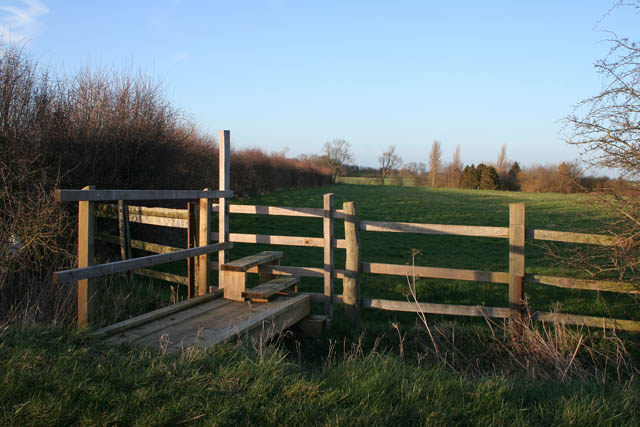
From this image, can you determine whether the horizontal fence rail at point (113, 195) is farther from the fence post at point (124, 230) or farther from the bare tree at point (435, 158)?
the bare tree at point (435, 158)

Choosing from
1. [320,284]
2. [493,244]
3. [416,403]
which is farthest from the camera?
[493,244]

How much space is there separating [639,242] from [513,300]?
1.48 m

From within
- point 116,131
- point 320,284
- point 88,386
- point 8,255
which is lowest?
point 320,284

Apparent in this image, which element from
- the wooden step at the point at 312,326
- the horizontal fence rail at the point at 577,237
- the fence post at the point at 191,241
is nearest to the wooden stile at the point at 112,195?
the fence post at the point at 191,241

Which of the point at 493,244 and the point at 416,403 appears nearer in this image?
the point at 416,403

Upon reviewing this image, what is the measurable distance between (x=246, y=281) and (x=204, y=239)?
771 millimetres

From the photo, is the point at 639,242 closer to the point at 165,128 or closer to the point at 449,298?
the point at 449,298

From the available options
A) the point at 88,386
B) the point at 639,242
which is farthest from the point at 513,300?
the point at 88,386

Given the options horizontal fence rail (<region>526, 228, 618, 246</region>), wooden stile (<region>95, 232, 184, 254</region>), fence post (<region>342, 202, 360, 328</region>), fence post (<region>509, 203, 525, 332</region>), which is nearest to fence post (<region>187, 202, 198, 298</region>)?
wooden stile (<region>95, 232, 184, 254</region>)

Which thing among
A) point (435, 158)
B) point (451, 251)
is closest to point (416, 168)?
point (435, 158)

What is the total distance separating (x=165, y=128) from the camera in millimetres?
11055

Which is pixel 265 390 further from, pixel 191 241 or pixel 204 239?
pixel 191 241

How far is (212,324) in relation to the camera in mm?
4840

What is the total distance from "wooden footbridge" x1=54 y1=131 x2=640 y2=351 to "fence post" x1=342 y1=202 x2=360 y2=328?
0.01 m
